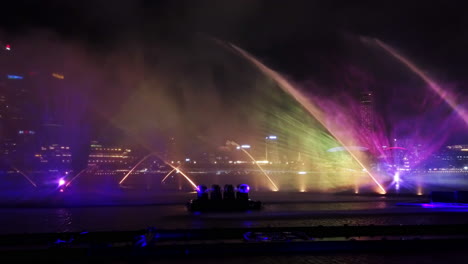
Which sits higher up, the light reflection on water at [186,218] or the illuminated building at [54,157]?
the illuminated building at [54,157]

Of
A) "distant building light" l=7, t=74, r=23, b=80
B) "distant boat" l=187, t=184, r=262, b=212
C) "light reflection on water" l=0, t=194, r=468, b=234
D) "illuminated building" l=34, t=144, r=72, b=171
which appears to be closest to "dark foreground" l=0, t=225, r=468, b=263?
"light reflection on water" l=0, t=194, r=468, b=234

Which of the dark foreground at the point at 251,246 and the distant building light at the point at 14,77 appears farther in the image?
the distant building light at the point at 14,77

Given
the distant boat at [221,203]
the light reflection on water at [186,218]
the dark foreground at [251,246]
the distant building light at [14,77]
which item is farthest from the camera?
the distant building light at [14,77]

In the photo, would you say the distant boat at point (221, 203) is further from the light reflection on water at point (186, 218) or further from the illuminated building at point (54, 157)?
the illuminated building at point (54, 157)

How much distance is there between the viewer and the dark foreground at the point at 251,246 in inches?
433

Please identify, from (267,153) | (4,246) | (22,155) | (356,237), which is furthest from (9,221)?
(267,153)

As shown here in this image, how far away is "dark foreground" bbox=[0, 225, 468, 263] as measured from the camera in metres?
11.0

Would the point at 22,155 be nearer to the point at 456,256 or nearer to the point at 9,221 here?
the point at 9,221

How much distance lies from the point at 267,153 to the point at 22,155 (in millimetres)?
110260

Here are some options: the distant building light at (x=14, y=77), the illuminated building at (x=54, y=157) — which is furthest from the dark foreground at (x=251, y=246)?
the distant building light at (x=14, y=77)

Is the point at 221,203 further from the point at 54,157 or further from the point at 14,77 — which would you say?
the point at 14,77

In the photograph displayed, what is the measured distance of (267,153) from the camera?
19362 cm

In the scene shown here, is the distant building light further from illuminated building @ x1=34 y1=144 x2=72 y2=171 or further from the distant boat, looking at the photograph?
the distant boat

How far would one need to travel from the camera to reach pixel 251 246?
38.3 feet
